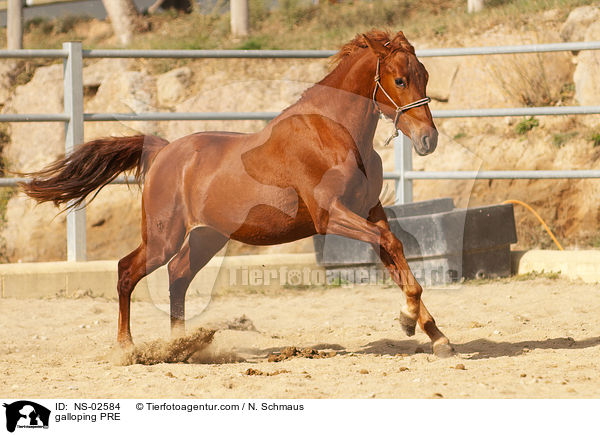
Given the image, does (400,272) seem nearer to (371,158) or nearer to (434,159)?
(371,158)

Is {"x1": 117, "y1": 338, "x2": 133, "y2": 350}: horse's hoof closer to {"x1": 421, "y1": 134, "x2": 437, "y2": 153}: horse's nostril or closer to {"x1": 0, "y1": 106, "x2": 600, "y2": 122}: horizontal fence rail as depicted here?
{"x1": 421, "y1": 134, "x2": 437, "y2": 153}: horse's nostril

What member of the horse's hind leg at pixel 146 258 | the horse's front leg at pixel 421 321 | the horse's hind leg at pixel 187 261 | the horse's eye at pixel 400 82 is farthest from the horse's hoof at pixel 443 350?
the horse's hind leg at pixel 146 258

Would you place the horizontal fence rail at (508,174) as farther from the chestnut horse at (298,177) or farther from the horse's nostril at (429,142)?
the horse's nostril at (429,142)

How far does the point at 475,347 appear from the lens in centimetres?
441

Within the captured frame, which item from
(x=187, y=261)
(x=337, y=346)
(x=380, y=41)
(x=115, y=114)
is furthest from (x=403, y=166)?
(x=380, y=41)

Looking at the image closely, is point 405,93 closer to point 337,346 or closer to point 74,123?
point 337,346

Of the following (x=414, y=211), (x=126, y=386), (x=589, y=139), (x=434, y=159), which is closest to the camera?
(x=126, y=386)

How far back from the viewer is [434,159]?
8.77 metres

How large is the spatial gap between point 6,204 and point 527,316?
663 centimetres

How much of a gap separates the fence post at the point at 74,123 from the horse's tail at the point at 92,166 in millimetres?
1379

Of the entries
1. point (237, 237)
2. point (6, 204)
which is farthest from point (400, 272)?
point (6, 204)

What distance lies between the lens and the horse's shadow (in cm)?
423
